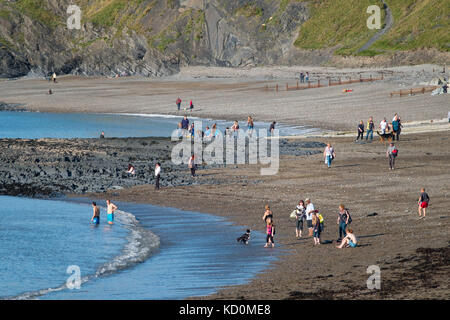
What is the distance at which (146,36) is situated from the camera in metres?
117

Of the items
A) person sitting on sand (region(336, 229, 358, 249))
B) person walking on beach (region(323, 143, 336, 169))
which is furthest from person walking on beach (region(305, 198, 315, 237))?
person walking on beach (region(323, 143, 336, 169))

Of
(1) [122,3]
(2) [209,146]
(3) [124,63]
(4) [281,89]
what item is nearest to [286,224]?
(2) [209,146]

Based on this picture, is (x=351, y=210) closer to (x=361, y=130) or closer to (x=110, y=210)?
(x=110, y=210)

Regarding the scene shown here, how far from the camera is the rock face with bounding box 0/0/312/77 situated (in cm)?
10806

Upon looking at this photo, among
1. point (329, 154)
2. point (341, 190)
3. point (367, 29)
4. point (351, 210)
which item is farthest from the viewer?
point (367, 29)

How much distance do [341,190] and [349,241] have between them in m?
9.75

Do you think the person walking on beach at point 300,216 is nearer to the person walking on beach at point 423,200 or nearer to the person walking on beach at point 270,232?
the person walking on beach at point 270,232

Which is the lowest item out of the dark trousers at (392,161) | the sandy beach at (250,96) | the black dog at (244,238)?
the black dog at (244,238)

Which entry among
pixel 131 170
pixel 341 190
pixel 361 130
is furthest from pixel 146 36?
pixel 341 190

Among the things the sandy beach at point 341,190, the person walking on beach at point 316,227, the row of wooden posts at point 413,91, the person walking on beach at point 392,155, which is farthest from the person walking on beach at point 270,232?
the row of wooden posts at point 413,91

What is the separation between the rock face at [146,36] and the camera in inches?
4254

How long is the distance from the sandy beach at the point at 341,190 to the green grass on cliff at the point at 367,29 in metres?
10.3
